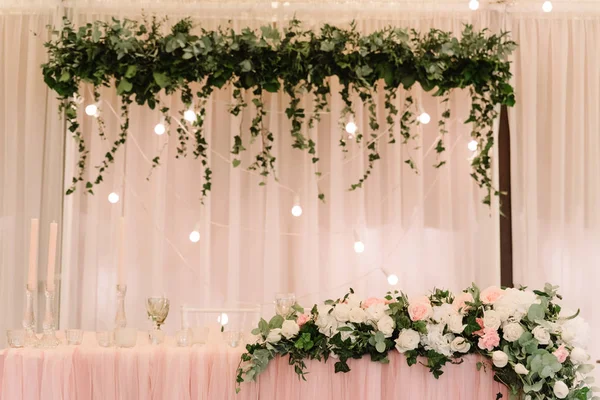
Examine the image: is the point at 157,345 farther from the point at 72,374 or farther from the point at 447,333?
the point at 447,333

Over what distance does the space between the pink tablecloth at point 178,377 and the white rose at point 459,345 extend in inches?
6.0

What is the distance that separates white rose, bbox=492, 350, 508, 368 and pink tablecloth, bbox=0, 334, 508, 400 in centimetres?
23

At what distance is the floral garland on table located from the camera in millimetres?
2561

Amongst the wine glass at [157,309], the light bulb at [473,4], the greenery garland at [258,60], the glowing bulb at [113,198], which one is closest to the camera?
the wine glass at [157,309]

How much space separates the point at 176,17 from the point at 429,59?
1636 mm

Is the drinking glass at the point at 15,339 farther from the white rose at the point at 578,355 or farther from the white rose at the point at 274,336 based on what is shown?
the white rose at the point at 578,355

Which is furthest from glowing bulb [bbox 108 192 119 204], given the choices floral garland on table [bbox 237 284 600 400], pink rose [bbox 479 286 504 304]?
pink rose [bbox 479 286 504 304]

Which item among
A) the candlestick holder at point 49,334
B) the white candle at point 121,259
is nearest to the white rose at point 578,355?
the white candle at point 121,259

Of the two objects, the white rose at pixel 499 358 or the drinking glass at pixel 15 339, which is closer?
the white rose at pixel 499 358

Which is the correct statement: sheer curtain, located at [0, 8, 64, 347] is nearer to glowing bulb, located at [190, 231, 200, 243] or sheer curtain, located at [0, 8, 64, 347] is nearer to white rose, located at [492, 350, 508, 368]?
glowing bulb, located at [190, 231, 200, 243]

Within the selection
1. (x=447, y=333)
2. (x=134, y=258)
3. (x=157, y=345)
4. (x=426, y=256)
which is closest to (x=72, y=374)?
(x=157, y=345)

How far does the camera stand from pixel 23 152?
457cm

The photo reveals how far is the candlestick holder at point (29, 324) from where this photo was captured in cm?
291

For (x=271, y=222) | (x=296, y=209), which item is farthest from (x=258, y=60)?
A: (x=271, y=222)
